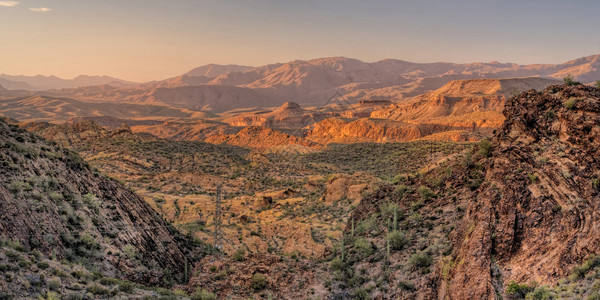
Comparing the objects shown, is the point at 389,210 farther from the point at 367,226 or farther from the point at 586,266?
the point at 586,266

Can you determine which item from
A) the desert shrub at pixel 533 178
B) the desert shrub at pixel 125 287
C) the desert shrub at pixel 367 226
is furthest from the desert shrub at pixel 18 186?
the desert shrub at pixel 533 178

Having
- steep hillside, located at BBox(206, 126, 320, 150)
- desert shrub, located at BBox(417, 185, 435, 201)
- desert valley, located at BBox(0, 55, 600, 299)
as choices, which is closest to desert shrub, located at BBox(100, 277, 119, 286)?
desert valley, located at BBox(0, 55, 600, 299)

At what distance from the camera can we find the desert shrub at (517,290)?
11.8 m

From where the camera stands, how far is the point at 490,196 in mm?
14531

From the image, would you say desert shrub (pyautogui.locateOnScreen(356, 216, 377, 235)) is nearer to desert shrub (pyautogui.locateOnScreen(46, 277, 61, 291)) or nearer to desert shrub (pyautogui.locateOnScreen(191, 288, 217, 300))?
desert shrub (pyautogui.locateOnScreen(191, 288, 217, 300))

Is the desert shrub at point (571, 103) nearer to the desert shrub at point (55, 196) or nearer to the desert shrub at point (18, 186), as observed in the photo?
the desert shrub at point (55, 196)

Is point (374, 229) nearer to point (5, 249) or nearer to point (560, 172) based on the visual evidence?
point (560, 172)

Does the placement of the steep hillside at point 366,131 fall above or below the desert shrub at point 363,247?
below

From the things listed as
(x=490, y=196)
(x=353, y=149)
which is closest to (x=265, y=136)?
(x=353, y=149)

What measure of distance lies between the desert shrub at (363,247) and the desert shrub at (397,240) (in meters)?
1.55

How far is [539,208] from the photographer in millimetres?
12992

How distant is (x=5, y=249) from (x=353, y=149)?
8706 centimetres

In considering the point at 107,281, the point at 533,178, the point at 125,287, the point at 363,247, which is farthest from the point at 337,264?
the point at 107,281

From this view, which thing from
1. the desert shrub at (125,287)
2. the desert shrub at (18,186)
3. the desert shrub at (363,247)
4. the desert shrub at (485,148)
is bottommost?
the desert shrub at (363,247)
